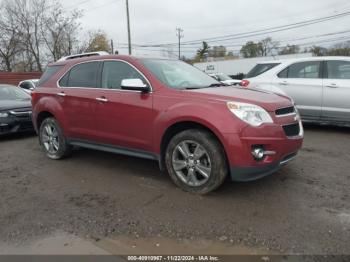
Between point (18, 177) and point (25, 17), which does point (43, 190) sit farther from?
point (25, 17)

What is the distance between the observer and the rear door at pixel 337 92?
23.7 ft

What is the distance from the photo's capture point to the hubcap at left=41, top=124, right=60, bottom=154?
5.98m

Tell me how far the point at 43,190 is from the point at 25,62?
3963 centimetres

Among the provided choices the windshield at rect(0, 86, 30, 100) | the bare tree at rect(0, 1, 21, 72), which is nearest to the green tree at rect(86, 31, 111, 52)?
the bare tree at rect(0, 1, 21, 72)

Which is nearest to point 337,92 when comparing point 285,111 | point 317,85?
point 317,85

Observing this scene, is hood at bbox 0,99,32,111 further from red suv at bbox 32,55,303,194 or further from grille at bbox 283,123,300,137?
grille at bbox 283,123,300,137

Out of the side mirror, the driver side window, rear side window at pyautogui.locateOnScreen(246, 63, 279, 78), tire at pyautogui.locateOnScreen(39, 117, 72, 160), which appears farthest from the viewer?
rear side window at pyautogui.locateOnScreen(246, 63, 279, 78)

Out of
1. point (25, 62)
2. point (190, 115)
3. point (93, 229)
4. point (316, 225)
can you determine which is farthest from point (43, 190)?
point (25, 62)

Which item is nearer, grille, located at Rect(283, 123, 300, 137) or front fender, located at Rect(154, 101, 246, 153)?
front fender, located at Rect(154, 101, 246, 153)

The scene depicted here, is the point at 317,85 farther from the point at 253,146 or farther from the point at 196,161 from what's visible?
the point at 196,161

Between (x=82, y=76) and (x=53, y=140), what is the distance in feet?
4.32

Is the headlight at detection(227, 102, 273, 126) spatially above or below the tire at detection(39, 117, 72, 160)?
above

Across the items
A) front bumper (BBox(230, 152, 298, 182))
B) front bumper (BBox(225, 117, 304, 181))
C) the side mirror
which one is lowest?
front bumper (BBox(230, 152, 298, 182))

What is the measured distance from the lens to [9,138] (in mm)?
8422
